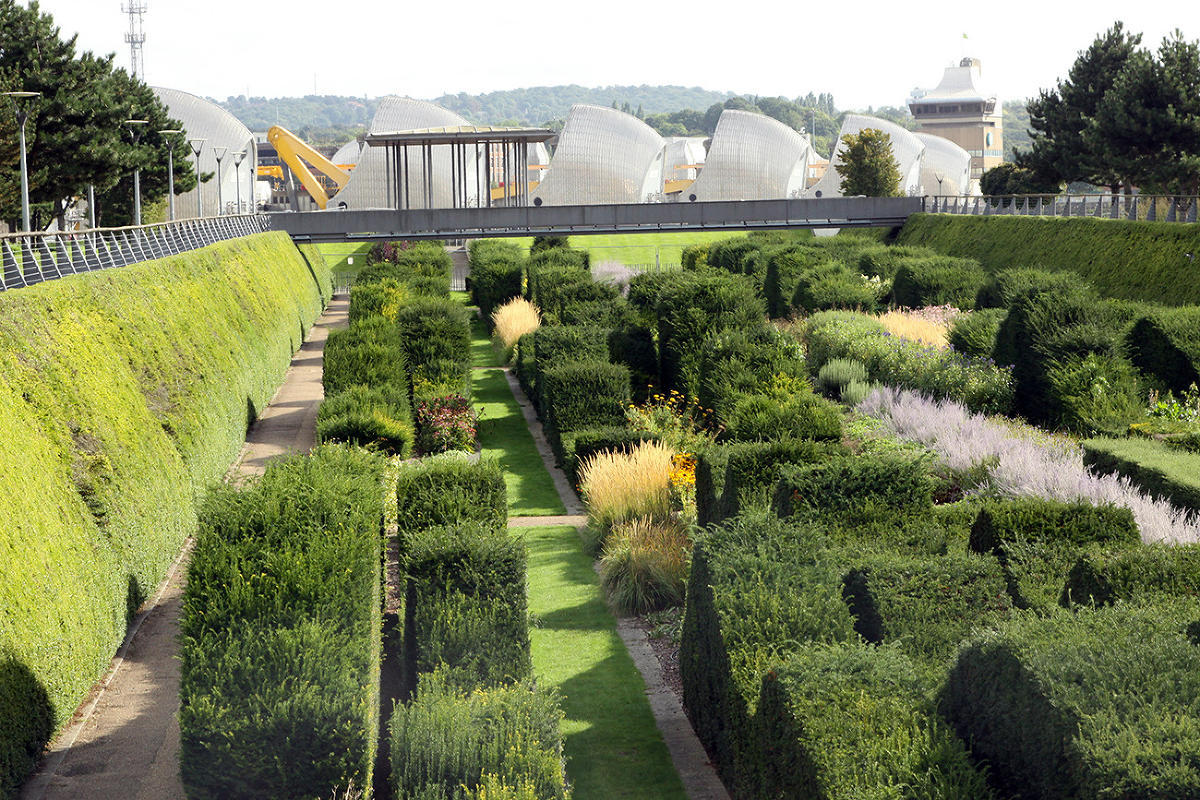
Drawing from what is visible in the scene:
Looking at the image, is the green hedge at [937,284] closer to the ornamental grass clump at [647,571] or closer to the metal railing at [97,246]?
the metal railing at [97,246]

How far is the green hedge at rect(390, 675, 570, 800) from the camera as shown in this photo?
7945mm

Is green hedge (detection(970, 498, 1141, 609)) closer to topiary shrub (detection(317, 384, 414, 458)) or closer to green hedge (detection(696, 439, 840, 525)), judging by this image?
green hedge (detection(696, 439, 840, 525))

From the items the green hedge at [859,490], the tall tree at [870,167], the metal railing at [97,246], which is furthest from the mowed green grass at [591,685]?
the tall tree at [870,167]

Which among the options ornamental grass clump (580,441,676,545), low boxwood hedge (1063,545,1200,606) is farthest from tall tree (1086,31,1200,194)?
low boxwood hedge (1063,545,1200,606)

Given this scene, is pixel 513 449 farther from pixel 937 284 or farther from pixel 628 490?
pixel 937 284

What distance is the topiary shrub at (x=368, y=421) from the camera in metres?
20.8

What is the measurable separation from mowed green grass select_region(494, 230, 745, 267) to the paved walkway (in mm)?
60443

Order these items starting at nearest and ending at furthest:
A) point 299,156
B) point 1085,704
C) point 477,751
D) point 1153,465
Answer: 1. point 1085,704
2. point 477,751
3. point 1153,465
4. point 299,156

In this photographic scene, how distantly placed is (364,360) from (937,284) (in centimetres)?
1865

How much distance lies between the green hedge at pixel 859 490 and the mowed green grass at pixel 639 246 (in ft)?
202

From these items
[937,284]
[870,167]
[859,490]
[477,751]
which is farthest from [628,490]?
[870,167]

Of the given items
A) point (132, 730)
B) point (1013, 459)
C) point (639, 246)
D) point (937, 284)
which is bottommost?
point (132, 730)

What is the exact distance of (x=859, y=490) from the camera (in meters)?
12.2

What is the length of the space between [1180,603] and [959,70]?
17052 cm
